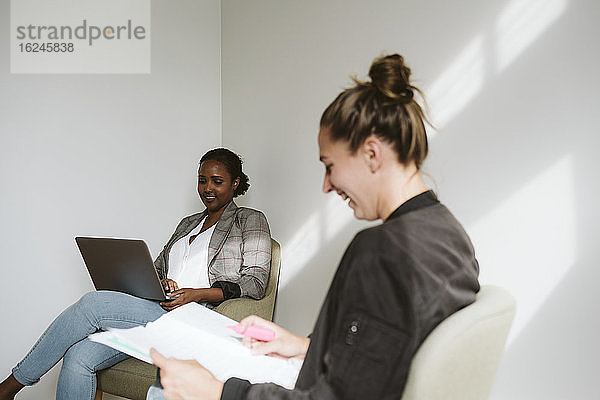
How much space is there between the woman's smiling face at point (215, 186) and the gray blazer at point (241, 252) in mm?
91

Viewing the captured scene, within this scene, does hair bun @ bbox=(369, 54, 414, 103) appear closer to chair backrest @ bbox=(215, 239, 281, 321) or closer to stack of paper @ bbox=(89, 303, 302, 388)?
stack of paper @ bbox=(89, 303, 302, 388)

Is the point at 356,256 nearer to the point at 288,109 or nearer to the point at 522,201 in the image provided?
the point at 522,201

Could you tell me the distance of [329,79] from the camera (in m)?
2.54

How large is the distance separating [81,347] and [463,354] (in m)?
1.56

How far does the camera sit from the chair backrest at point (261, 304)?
7.50 feet

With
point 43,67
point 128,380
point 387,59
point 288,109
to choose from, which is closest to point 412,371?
point 387,59

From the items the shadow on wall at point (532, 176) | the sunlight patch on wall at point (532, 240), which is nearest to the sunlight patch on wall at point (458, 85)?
the shadow on wall at point (532, 176)

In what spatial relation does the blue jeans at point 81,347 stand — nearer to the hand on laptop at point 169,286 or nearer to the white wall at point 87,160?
the hand on laptop at point 169,286

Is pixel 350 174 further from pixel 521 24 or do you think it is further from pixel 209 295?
pixel 209 295

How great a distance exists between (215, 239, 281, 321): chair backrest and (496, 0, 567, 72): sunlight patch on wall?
1258 millimetres

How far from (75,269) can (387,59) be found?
2314 millimetres

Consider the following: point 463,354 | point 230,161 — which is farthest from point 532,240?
point 230,161

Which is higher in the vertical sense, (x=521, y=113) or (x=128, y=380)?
(x=521, y=113)

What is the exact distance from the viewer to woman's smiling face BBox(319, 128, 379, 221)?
42.4 inches
